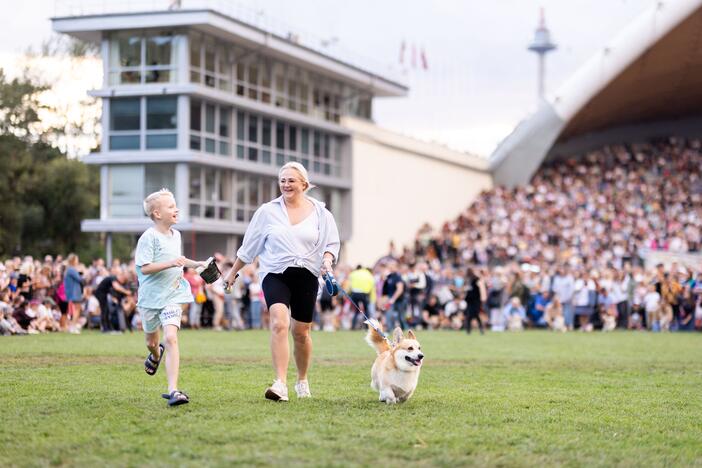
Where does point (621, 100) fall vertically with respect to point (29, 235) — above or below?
above

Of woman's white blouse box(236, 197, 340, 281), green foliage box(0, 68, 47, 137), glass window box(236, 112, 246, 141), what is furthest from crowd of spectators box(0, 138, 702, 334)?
green foliage box(0, 68, 47, 137)

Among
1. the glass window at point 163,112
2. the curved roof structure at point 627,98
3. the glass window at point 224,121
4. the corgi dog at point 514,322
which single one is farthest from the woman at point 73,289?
the curved roof structure at point 627,98

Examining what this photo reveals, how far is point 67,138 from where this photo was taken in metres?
54.6

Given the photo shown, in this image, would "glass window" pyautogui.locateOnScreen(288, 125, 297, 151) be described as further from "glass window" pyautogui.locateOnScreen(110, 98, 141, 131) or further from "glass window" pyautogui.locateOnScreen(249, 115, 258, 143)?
"glass window" pyautogui.locateOnScreen(110, 98, 141, 131)

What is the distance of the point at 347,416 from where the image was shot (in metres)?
8.29

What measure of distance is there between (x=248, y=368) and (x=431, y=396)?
3872mm

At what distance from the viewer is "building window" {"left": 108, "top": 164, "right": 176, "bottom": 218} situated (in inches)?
1607

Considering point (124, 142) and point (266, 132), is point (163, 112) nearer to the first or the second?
point (124, 142)

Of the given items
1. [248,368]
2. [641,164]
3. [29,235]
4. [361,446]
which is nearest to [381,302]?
[248,368]

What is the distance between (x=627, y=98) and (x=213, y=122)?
25445 mm

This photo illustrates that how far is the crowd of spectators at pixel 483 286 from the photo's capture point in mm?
24516

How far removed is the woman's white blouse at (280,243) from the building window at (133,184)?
31939 millimetres

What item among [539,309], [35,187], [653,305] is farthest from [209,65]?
[653,305]

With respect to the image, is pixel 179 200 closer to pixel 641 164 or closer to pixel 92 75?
pixel 92 75
